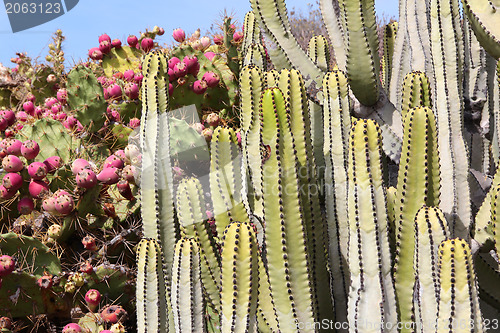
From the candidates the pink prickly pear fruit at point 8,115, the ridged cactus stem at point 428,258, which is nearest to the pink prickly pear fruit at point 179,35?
the pink prickly pear fruit at point 8,115

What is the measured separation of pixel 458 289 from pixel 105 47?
547 centimetres

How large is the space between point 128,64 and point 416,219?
5.00 metres

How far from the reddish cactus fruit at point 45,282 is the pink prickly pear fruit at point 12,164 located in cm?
86

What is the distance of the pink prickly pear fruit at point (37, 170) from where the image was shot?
12.4ft

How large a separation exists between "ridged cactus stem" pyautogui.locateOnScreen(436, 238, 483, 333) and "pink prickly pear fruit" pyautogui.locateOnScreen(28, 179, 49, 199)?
9.71 ft

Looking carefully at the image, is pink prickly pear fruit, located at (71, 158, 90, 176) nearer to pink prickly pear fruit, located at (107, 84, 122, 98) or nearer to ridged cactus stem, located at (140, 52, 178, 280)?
ridged cactus stem, located at (140, 52, 178, 280)

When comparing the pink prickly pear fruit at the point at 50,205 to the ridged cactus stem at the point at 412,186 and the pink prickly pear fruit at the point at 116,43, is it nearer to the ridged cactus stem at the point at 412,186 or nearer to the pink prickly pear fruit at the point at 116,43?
the ridged cactus stem at the point at 412,186

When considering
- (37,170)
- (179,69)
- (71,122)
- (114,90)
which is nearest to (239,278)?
(37,170)

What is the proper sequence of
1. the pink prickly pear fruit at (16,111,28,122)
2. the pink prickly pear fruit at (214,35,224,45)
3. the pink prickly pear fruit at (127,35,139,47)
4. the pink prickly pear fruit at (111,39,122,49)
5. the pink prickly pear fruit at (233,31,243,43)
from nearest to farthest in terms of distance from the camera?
the pink prickly pear fruit at (233,31,243,43), the pink prickly pear fruit at (16,111,28,122), the pink prickly pear fruit at (214,35,224,45), the pink prickly pear fruit at (127,35,139,47), the pink prickly pear fruit at (111,39,122,49)

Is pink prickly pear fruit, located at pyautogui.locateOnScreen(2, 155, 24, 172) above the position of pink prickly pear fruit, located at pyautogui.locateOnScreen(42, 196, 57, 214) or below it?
above

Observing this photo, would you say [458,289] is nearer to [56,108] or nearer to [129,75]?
[129,75]

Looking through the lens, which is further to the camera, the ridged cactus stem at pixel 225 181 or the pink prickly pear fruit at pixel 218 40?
the pink prickly pear fruit at pixel 218 40

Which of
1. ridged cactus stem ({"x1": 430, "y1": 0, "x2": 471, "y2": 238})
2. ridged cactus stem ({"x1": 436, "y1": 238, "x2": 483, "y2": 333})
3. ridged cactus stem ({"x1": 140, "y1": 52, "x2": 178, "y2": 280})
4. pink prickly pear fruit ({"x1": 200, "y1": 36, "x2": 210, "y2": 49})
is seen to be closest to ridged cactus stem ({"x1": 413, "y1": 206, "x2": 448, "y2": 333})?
ridged cactus stem ({"x1": 436, "y1": 238, "x2": 483, "y2": 333})

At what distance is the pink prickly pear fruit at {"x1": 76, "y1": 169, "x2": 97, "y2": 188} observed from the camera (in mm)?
3703
